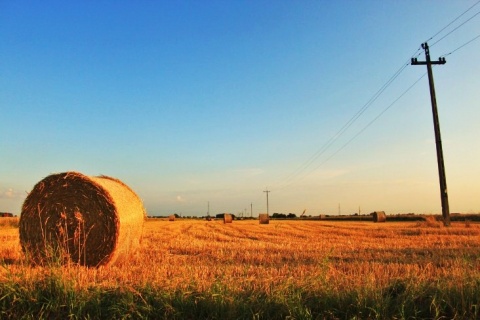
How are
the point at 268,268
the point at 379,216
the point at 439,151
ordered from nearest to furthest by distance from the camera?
the point at 268,268 → the point at 439,151 → the point at 379,216

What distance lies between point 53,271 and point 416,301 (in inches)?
173

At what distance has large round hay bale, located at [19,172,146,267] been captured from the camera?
30.5 feet

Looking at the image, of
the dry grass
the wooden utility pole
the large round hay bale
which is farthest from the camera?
the wooden utility pole

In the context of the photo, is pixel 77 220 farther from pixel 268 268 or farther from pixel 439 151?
pixel 439 151

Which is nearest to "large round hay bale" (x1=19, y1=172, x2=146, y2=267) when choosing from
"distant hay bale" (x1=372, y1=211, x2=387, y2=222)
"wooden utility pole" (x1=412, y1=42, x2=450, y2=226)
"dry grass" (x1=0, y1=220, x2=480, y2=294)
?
"dry grass" (x1=0, y1=220, x2=480, y2=294)

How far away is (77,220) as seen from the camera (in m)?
9.59

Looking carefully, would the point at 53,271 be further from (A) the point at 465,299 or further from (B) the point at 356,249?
(B) the point at 356,249

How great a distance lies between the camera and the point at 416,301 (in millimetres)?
5215

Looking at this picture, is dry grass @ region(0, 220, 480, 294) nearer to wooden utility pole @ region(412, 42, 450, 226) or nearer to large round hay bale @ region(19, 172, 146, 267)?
large round hay bale @ region(19, 172, 146, 267)

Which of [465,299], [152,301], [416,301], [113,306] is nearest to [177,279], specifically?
[152,301]

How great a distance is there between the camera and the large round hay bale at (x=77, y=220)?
30.5 ft

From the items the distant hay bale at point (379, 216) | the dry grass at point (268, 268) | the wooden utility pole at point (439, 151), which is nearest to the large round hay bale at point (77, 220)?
the dry grass at point (268, 268)

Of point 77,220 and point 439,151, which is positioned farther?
point 439,151

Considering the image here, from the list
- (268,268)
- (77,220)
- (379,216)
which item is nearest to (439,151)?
(379,216)
